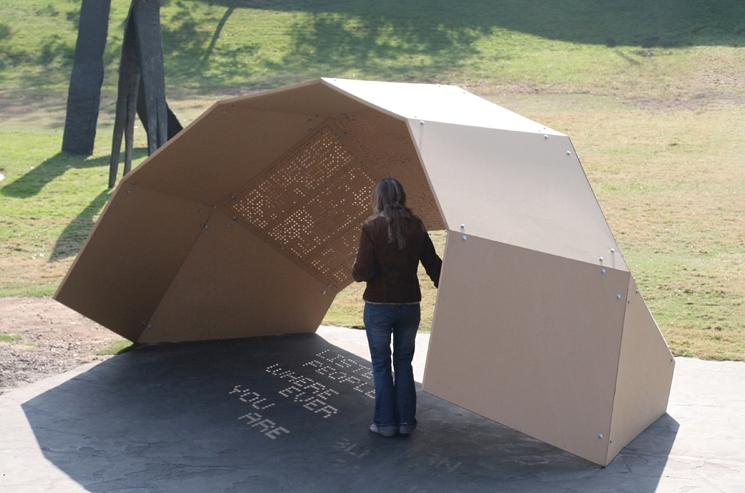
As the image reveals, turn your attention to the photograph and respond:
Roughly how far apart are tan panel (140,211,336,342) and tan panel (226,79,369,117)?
1573mm

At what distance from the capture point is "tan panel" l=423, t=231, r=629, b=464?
16.6ft

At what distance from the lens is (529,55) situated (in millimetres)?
26438

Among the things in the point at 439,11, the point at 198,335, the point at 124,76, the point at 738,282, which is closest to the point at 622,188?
the point at 738,282

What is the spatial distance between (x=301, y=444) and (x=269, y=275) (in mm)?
2521

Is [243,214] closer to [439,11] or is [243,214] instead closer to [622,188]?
[622,188]

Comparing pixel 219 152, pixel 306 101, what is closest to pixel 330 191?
pixel 219 152

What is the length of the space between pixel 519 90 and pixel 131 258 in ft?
55.2

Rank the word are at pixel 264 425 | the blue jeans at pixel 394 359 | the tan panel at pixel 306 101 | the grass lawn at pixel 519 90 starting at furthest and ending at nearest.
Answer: the grass lawn at pixel 519 90, the word are at pixel 264 425, the tan panel at pixel 306 101, the blue jeans at pixel 394 359

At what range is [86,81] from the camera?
56.4 feet

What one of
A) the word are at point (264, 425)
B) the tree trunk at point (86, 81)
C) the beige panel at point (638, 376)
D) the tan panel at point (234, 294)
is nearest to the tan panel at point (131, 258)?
the tan panel at point (234, 294)

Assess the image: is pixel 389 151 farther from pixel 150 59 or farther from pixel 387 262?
pixel 150 59

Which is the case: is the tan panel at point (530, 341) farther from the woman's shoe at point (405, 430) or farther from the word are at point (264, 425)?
the word are at point (264, 425)

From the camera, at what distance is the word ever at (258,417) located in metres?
5.96

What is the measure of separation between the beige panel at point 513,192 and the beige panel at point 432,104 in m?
0.15
